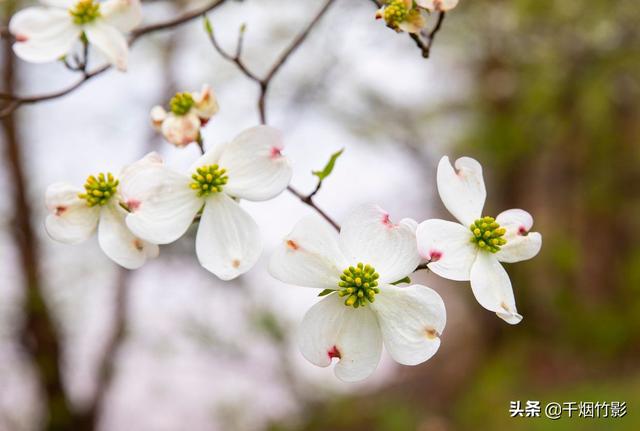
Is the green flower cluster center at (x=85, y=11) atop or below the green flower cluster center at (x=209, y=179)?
atop

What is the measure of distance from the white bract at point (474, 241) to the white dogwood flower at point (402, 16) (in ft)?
0.43

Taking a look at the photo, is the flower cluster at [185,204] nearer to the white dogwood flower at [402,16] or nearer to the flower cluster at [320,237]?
the flower cluster at [320,237]

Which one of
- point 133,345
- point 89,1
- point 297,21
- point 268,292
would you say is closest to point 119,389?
point 133,345

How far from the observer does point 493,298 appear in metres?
0.40

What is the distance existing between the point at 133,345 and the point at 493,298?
8.09ft

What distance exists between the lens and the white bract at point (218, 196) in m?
0.41

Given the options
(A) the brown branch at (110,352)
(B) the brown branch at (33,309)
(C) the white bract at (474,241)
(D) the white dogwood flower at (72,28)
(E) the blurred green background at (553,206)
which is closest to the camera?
(C) the white bract at (474,241)

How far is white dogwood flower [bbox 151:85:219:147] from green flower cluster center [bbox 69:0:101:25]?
15 centimetres

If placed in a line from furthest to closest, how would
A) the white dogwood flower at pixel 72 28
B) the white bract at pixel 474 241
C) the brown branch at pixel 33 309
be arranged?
the brown branch at pixel 33 309 < the white dogwood flower at pixel 72 28 < the white bract at pixel 474 241

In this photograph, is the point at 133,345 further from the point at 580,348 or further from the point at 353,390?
the point at 580,348

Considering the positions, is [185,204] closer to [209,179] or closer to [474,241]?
[209,179]

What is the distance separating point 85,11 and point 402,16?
28 cm

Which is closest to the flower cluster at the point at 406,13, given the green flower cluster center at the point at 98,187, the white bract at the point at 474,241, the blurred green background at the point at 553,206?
the white bract at the point at 474,241

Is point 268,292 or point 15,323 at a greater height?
point 15,323
